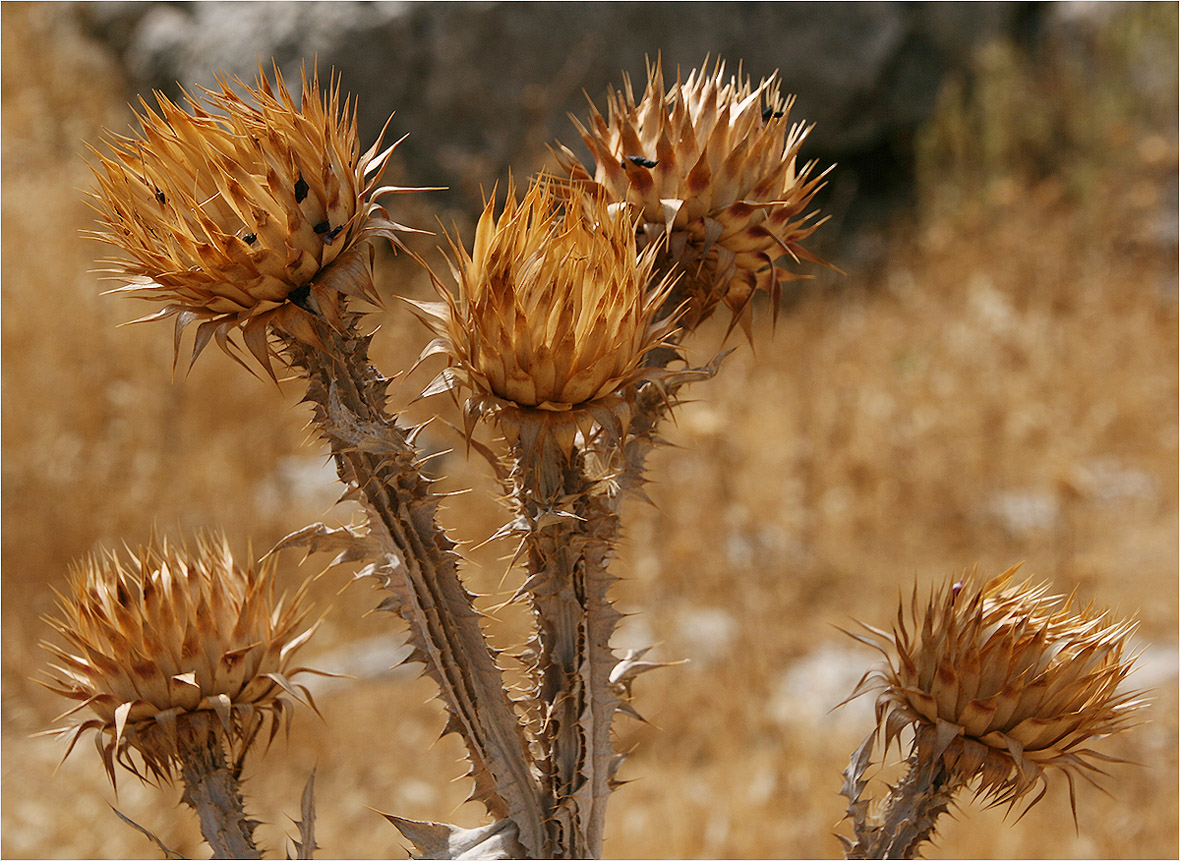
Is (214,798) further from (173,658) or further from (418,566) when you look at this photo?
(418,566)

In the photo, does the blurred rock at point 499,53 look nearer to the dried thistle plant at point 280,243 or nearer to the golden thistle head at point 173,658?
the golden thistle head at point 173,658

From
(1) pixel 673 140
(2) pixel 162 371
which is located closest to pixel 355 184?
(1) pixel 673 140

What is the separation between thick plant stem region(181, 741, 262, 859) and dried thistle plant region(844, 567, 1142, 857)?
104cm

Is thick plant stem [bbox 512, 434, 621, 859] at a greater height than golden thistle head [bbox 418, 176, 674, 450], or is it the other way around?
golden thistle head [bbox 418, 176, 674, 450]

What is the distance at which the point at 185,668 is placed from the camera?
1.67 m

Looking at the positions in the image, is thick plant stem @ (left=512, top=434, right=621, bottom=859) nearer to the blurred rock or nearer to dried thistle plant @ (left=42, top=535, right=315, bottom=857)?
dried thistle plant @ (left=42, top=535, right=315, bottom=857)

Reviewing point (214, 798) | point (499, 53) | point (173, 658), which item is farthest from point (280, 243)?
point (499, 53)

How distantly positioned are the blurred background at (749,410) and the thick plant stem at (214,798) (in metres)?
1.35

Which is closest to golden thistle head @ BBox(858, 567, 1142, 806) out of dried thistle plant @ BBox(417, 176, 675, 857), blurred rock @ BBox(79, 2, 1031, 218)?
dried thistle plant @ BBox(417, 176, 675, 857)

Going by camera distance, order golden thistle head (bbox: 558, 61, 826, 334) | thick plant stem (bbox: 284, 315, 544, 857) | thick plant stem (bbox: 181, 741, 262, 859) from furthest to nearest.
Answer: thick plant stem (bbox: 181, 741, 262, 859)
golden thistle head (bbox: 558, 61, 826, 334)
thick plant stem (bbox: 284, 315, 544, 857)

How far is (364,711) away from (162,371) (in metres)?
2.75

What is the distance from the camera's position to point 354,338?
1.34 meters

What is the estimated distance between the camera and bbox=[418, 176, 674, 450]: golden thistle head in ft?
4.05

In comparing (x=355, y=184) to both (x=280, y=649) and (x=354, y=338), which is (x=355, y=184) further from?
(x=280, y=649)
